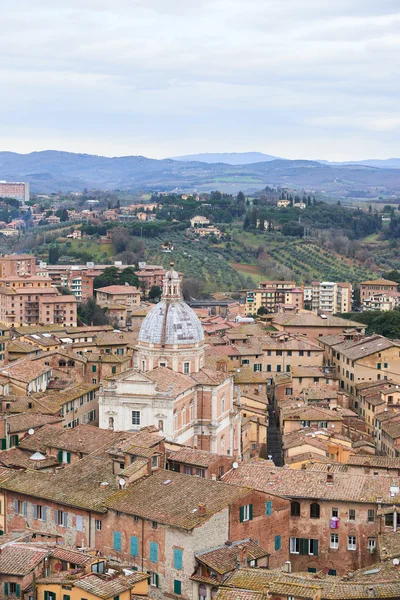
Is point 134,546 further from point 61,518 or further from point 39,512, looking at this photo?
point 39,512

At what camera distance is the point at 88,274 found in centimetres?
10794

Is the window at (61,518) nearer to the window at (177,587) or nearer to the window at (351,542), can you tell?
the window at (177,587)

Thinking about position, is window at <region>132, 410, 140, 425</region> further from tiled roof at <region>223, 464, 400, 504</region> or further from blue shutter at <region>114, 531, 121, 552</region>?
blue shutter at <region>114, 531, 121, 552</region>

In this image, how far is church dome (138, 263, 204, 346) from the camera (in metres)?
50.2

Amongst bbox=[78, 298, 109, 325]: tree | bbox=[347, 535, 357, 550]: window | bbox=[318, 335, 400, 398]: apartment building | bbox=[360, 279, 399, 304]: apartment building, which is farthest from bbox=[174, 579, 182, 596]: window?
bbox=[360, 279, 399, 304]: apartment building

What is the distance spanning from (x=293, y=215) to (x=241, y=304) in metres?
61.9

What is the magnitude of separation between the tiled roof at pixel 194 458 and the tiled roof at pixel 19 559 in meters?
9.08

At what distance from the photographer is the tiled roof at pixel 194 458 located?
37.1m

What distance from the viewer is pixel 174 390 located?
45.9m

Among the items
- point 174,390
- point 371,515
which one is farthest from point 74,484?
point 174,390

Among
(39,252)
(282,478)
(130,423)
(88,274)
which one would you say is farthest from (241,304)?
(282,478)

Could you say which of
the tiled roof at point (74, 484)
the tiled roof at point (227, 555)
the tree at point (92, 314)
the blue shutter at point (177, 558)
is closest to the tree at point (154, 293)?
the tree at point (92, 314)

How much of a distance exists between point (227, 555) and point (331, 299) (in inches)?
3074

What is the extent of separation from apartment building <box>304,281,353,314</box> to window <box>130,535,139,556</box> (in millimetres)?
74894
